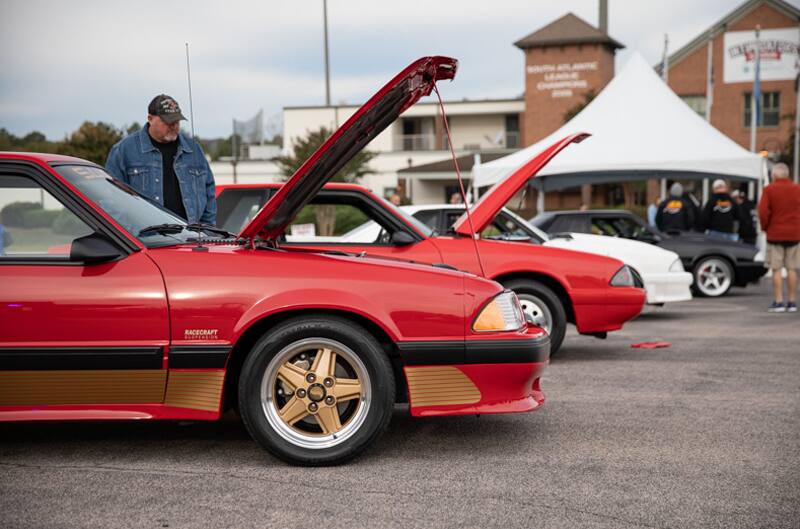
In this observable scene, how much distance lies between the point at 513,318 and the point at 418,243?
2874 mm

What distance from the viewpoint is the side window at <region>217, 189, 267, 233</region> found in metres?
7.66

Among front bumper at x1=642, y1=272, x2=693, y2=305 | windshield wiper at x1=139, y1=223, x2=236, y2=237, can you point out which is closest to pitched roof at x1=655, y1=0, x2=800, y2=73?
front bumper at x1=642, y1=272, x2=693, y2=305

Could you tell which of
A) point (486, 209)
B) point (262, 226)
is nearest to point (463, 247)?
point (486, 209)

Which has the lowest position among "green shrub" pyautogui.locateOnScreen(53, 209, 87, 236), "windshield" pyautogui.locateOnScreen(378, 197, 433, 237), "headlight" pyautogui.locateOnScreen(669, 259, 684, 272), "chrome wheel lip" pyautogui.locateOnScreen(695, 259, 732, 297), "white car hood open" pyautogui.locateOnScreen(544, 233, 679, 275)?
"chrome wheel lip" pyautogui.locateOnScreen(695, 259, 732, 297)

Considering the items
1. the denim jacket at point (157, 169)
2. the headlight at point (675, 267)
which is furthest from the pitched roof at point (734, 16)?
the denim jacket at point (157, 169)

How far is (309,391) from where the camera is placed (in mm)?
4113

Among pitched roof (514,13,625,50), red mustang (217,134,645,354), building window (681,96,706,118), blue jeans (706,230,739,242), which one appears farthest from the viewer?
pitched roof (514,13,625,50)

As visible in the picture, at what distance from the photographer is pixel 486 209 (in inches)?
292

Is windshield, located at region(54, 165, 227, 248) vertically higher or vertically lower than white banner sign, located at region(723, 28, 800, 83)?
lower

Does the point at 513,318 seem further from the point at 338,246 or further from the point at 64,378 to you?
the point at 338,246

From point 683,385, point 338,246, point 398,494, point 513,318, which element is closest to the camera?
point 398,494

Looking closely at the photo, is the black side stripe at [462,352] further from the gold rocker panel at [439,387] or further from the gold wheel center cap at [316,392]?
the gold wheel center cap at [316,392]

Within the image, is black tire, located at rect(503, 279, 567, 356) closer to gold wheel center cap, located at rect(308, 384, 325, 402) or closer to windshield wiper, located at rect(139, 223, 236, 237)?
windshield wiper, located at rect(139, 223, 236, 237)

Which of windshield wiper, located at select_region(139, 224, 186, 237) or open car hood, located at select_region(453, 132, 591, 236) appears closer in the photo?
windshield wiper, located at select_region(139, 224, 186, 237)
